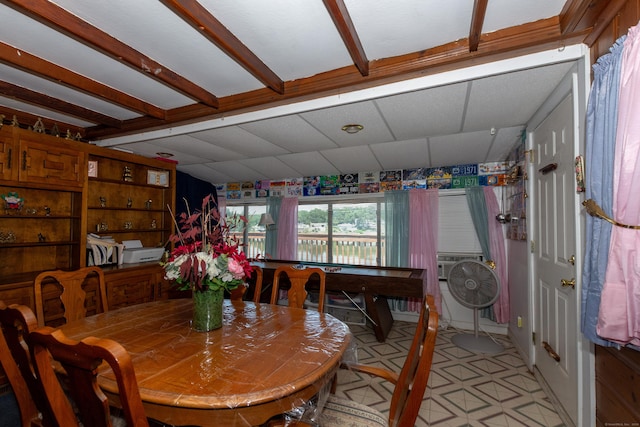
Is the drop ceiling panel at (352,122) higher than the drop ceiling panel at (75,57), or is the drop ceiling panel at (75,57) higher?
the drop ceiling panel at (75,57)

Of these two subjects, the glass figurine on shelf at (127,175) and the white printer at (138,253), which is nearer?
the white printer at (138,253)

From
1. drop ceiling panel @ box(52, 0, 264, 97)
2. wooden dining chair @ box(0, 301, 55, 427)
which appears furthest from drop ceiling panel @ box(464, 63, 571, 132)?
wooden dining chair @ box(0, 301, 55, 427)

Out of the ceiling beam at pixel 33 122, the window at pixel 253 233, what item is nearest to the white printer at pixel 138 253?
the ceiling beam at pixel 33 122

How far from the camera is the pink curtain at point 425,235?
12.8 ft

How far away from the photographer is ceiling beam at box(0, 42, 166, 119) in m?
1.77

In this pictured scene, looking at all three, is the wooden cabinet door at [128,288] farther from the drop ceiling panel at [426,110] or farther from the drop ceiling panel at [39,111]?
the drop ceiling panel at [426,110]

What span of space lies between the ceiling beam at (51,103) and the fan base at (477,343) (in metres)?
4.29

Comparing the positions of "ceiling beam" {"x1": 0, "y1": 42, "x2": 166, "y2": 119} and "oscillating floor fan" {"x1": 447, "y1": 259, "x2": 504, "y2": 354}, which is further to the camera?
"oscillating floor fan" {"x1": 447, "y1": 259, "x2": 504, "y2": 354}

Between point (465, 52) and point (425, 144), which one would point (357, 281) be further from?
point (465, 52)

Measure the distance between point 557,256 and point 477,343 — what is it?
1.62m

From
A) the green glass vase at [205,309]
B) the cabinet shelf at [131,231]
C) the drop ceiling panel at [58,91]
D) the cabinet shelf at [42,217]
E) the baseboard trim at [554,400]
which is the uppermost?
the drop ceiling panel at [58,91]

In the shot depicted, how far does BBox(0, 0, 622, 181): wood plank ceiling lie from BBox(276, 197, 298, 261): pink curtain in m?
2.52

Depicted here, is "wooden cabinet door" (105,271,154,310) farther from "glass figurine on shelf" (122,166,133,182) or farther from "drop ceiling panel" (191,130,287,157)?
"drop ceiling panel" (191,130,287,157)

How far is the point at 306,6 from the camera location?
143 cm
